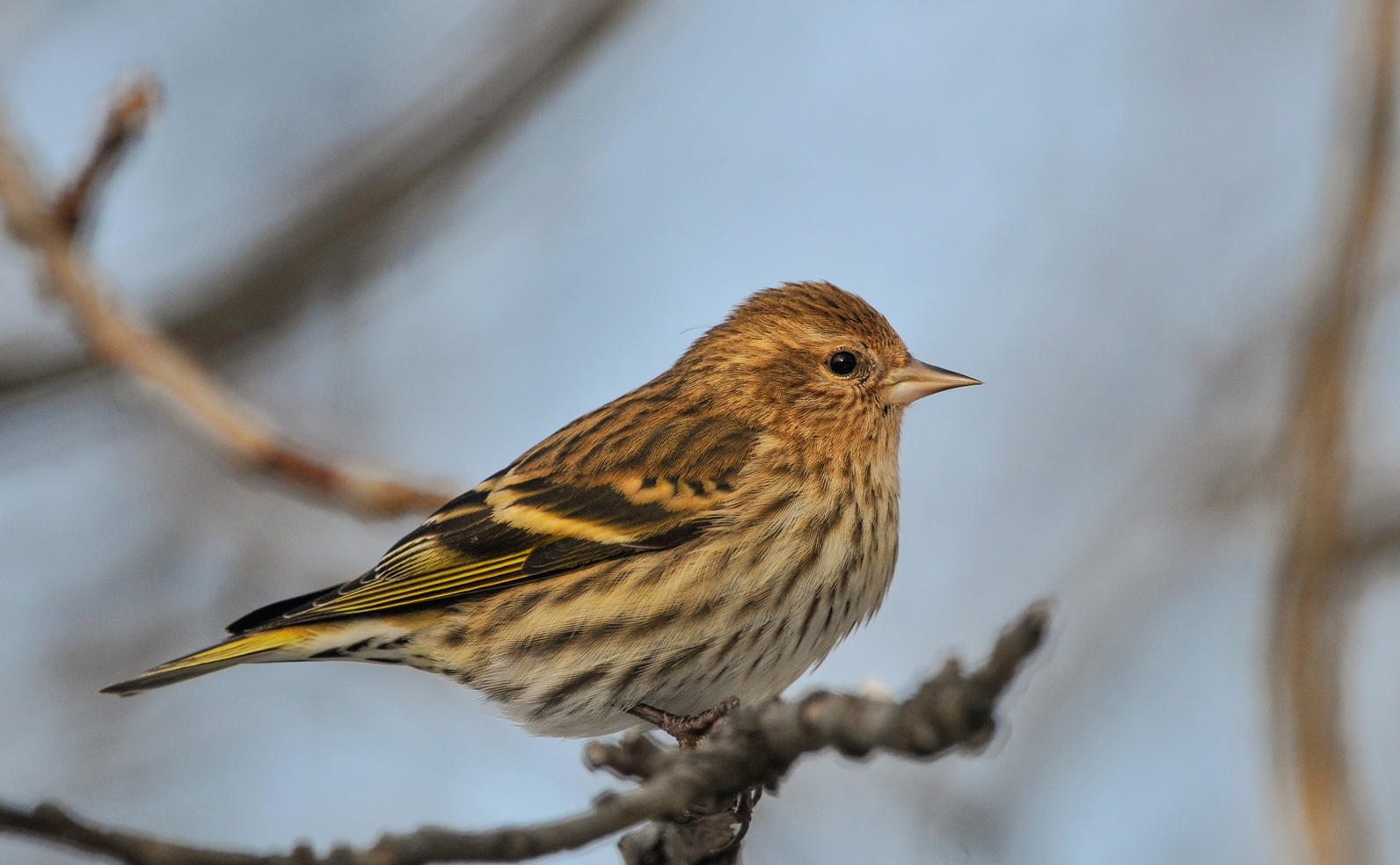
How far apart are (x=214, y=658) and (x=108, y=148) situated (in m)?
1.97

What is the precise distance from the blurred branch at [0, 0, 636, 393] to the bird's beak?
2517mm

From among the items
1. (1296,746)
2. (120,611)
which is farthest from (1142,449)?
(120,611)

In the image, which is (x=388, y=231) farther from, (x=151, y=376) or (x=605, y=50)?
(x=151, y=376)

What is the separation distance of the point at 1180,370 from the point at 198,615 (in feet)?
20.3

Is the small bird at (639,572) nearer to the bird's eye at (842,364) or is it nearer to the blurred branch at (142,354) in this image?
the bird's eye at (842,364)

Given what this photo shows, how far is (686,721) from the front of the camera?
14.4 ft

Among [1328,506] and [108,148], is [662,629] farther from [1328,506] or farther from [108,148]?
[108,148]

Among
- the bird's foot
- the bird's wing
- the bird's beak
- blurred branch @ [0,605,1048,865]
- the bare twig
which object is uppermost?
the bare twig

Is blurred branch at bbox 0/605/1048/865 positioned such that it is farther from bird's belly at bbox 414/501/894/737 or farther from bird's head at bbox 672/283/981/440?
bird's head at bbox 672/283/981/440

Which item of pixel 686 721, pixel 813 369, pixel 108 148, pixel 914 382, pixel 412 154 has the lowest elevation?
pixel 686 721

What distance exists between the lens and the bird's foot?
3973 mm

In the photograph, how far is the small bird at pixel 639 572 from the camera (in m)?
4.84

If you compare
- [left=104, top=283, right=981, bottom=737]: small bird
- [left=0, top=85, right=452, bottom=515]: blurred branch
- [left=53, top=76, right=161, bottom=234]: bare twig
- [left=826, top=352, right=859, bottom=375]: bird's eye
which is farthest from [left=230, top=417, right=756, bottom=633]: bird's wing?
[left=53, top=76, right=161, bottom=234]: bare twig

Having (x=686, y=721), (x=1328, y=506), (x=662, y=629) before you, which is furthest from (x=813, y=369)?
(x=1328, y=506)
